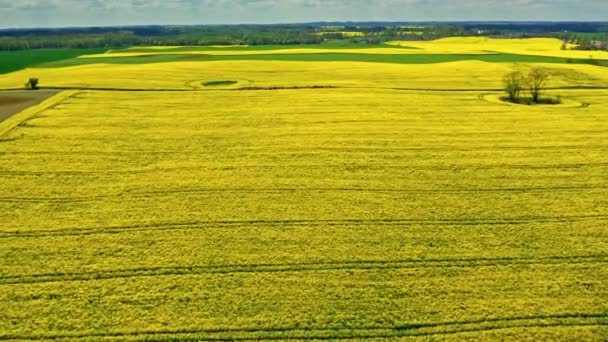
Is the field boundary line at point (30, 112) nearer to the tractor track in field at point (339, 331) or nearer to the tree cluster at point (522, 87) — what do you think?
the tractor track in field at point (339, 331)

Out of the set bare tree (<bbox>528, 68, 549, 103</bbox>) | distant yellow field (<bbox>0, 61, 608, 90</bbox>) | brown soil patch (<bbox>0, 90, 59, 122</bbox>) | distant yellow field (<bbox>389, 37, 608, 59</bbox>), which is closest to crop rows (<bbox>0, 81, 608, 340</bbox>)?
brown soil patch (<bbox>0, 90, 59, 122</bbox>)

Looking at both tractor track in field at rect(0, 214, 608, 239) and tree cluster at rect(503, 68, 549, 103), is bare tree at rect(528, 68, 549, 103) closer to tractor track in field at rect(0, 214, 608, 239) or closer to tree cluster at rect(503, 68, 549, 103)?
tree cluster at rect(503, 68, 549, 103)

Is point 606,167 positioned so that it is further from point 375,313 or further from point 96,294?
point 96,294

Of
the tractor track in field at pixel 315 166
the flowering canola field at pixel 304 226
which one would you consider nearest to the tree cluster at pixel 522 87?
the flowering canola field at pixel 304 226

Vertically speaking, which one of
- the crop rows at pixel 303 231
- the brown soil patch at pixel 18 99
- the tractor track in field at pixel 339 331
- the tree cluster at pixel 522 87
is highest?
the brown soil patch at pixel 18 99

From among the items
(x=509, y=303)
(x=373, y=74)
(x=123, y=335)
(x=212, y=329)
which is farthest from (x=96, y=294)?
(x=373, y=74)
